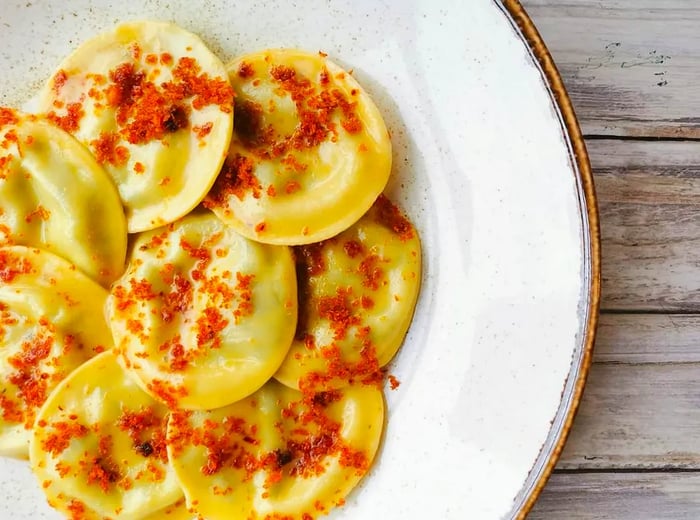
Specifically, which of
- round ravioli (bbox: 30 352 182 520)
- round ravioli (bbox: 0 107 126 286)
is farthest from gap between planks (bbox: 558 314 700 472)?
round ravioli (bbox: 0 107 126 286)

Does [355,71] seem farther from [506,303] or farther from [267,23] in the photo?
[506,303]

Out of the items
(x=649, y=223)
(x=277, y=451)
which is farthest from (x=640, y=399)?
(x=277, y=451)

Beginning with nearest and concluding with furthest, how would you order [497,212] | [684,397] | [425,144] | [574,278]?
[574,278]
[497,212]
[425,144]
[684,397]

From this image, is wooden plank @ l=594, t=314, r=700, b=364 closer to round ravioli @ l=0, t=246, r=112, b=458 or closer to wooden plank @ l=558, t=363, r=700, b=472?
wooden plank @ l=558, t=363, r=700, b=472

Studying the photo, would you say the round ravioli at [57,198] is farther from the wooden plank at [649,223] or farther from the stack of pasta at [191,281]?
the wooden plank at [649,223]

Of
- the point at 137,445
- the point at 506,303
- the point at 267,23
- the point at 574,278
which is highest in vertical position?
the point at 267,23

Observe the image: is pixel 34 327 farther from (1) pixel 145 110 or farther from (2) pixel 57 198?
(1) pixel 145 110

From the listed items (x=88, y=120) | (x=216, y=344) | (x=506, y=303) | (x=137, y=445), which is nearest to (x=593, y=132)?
(x=506, y=303)
